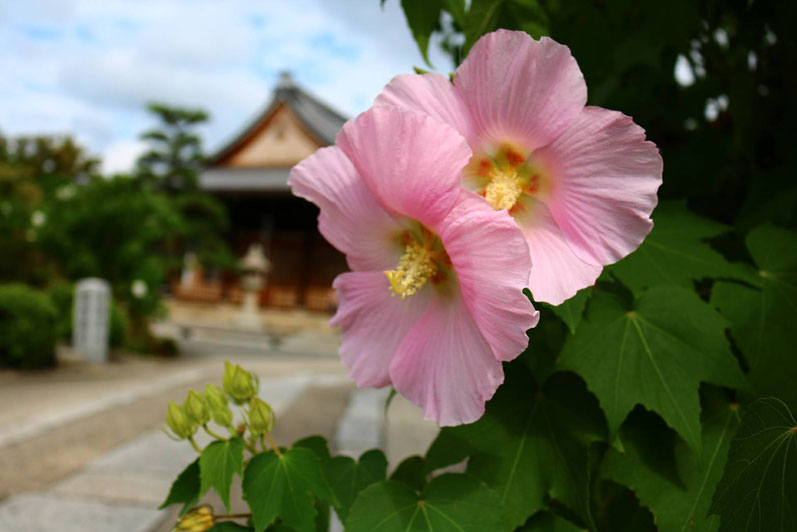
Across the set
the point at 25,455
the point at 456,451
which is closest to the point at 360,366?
the point at 456,451

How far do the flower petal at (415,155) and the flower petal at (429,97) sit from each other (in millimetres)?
35

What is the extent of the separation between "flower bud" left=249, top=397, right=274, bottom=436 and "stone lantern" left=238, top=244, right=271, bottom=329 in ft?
47.8

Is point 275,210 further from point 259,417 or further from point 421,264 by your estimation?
point 421,264

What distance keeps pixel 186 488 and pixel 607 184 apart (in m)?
0.49

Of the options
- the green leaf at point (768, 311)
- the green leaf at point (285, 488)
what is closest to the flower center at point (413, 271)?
the green leaf at point (285, 488)

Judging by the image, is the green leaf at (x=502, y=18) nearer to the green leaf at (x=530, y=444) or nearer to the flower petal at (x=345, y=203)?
the flower petal at (x=345, y=203)

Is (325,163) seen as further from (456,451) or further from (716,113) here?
(716,113)

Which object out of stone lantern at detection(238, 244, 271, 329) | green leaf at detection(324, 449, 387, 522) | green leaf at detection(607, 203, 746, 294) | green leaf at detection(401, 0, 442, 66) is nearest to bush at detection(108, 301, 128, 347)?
stone lantern at detection(238, 244, 271, 329)

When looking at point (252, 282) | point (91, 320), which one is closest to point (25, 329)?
point (91, 320)

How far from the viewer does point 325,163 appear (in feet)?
1.67

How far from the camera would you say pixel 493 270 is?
15.3 inches

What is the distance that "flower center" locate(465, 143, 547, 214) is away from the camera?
1.55 ft

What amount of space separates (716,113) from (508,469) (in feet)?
3.00

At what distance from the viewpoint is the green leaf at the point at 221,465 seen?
1.77 feet
